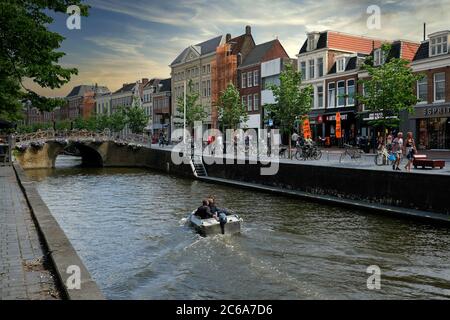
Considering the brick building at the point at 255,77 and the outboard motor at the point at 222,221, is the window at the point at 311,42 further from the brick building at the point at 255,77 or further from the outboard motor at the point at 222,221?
the outboard motor at the point at 222,221

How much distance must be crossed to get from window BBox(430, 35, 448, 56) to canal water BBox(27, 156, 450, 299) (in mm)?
19945

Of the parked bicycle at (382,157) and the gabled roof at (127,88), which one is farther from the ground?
the gabled roof at (127,88)

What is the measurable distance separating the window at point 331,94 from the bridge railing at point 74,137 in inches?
884

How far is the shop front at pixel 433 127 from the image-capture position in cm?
3775

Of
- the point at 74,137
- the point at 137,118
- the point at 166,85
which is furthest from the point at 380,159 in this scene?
the point at 166,85

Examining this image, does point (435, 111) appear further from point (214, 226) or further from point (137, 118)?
point (137, 118)

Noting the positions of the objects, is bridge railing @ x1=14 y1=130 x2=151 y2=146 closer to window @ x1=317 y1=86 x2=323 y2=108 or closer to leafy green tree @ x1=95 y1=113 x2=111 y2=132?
window @ x1=317 y1=86 x2=323 y2=108

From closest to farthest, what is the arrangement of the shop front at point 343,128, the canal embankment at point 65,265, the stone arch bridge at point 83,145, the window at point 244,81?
the canal embankment at point 65,265 < the shop front at point 343,128 < the stone arch bridge at point 83,145 < the window at point 244,81

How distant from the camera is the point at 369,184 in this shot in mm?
23703

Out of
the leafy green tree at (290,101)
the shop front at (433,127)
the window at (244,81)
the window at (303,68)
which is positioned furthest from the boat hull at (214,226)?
the window at (244,81)
